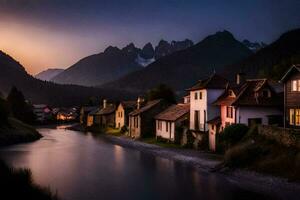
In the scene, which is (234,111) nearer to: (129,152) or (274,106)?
(274,106)

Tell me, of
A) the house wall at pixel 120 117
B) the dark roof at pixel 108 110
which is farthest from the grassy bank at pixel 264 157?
the dark roof at pixel 108 110

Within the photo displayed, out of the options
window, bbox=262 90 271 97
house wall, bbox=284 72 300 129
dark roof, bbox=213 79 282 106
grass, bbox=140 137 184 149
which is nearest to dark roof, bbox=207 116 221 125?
dark roof, bbox=213 79 282 106

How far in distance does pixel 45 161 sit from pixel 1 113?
1432 inches

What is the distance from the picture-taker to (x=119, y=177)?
160 feet

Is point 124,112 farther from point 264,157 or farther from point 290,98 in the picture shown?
point 264,157

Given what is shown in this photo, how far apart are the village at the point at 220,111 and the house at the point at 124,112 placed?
1837cm

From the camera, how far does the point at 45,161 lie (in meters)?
62.0

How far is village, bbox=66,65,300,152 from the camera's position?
55.5 m

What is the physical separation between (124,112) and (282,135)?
68.3 m

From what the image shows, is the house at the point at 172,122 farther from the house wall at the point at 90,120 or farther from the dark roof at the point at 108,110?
the house wall at the point at 90,120

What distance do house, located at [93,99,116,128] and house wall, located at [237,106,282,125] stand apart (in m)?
68.1

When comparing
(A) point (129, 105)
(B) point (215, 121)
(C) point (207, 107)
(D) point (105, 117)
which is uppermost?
(A) point (129, 105)

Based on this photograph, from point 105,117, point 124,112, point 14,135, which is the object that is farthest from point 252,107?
point 105,117

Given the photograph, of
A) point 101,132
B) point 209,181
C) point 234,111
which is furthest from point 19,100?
point 209,181
